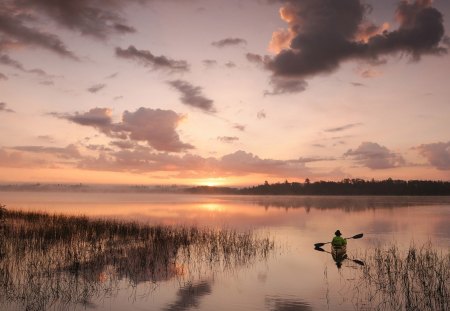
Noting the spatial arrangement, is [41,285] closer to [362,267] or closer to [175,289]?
[175,289]

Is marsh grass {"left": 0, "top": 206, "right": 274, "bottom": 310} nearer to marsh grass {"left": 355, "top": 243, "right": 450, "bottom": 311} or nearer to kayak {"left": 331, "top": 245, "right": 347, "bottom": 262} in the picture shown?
kayak {"left": 331, "top": 245, "right": 347, "bottom": 262}

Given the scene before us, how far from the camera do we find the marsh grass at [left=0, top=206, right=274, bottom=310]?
46.0 ft

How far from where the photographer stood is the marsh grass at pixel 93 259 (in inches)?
552

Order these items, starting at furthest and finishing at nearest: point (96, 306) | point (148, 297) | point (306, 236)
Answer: point (306, 236)
point (148, 297)
point (96, 306)

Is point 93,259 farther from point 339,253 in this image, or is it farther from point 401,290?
point 339,253

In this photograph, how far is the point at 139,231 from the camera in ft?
100

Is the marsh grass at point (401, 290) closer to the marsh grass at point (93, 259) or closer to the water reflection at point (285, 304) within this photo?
the water reflection at point (285, 304)

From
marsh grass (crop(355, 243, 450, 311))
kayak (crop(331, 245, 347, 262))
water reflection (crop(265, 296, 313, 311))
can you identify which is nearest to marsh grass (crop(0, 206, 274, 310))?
kayak (crop(331, 245, 347, 262))

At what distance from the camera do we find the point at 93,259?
19953 millimetres

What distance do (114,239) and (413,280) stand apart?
19539 millimetres

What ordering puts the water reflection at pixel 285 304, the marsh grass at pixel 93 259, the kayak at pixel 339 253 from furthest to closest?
the kayak at pixel 339 253 → the marsh grass at pixel 93 259 → the water reflection at pixel 285 304

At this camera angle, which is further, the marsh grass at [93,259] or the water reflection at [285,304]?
the marsh grass at [93,259]

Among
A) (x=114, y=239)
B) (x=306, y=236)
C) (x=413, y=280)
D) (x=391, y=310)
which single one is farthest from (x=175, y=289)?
(x=306, y=236)

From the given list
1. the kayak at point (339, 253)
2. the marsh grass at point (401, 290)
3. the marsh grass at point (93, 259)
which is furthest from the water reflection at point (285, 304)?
the kayak at point (339, 253)
